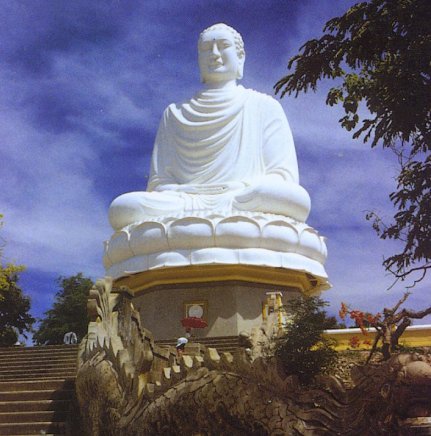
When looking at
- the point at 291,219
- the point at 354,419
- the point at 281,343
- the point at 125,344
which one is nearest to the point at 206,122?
the point at 291,219

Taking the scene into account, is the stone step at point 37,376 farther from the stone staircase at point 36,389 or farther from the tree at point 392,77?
the tree at point 392,77

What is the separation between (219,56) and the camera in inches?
715

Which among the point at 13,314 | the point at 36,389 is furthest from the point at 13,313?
the point at 36,389

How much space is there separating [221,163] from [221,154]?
0.28m

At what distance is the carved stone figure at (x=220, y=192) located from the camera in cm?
1477

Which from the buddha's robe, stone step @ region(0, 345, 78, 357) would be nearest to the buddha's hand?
the buddha's robe

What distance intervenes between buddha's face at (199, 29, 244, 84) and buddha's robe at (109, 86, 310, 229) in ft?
1.49

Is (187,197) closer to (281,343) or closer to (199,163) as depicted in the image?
(199,163)

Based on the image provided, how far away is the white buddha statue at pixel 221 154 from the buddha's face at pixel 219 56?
27mm

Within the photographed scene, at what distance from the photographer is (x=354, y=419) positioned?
15.1 ft

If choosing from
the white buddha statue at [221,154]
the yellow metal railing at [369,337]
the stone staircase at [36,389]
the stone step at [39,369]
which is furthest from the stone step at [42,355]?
the yellow metal railing at [369,337]

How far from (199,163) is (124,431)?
10.6 m

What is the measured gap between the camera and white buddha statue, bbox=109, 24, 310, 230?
50.9 feet

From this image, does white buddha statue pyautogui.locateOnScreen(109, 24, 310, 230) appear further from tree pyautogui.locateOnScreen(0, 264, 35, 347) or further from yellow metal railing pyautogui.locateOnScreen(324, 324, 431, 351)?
tree pyautogui.locateOnScreen(0, 264, 35, 347)
